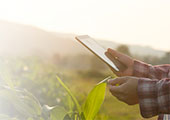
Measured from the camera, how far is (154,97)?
1.67 ft

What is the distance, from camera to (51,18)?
312 cm

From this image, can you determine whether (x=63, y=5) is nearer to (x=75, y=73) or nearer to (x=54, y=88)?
(x=75, y=73)

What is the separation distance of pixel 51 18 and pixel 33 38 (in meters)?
0.27

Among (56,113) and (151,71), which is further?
(151,71)

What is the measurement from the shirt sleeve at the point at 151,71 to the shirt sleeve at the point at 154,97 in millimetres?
214

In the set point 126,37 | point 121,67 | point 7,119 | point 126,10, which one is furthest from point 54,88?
point 126,10

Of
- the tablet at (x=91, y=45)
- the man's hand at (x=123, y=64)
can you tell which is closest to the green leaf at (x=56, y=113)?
the tablet at (x=91, y=45)

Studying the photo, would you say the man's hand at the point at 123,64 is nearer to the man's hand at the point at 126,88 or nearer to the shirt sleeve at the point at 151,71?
the shirt sleeve at the point at 151,71

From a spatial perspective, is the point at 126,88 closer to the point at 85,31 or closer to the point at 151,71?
the point at 151,71

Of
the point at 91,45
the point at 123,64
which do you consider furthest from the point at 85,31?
the point at 91,45

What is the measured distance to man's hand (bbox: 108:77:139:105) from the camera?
1.73 ft

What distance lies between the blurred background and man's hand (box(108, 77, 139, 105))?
2.03 meters

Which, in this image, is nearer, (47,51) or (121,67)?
(121,67)

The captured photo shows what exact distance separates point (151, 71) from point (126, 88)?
222 millimetres
